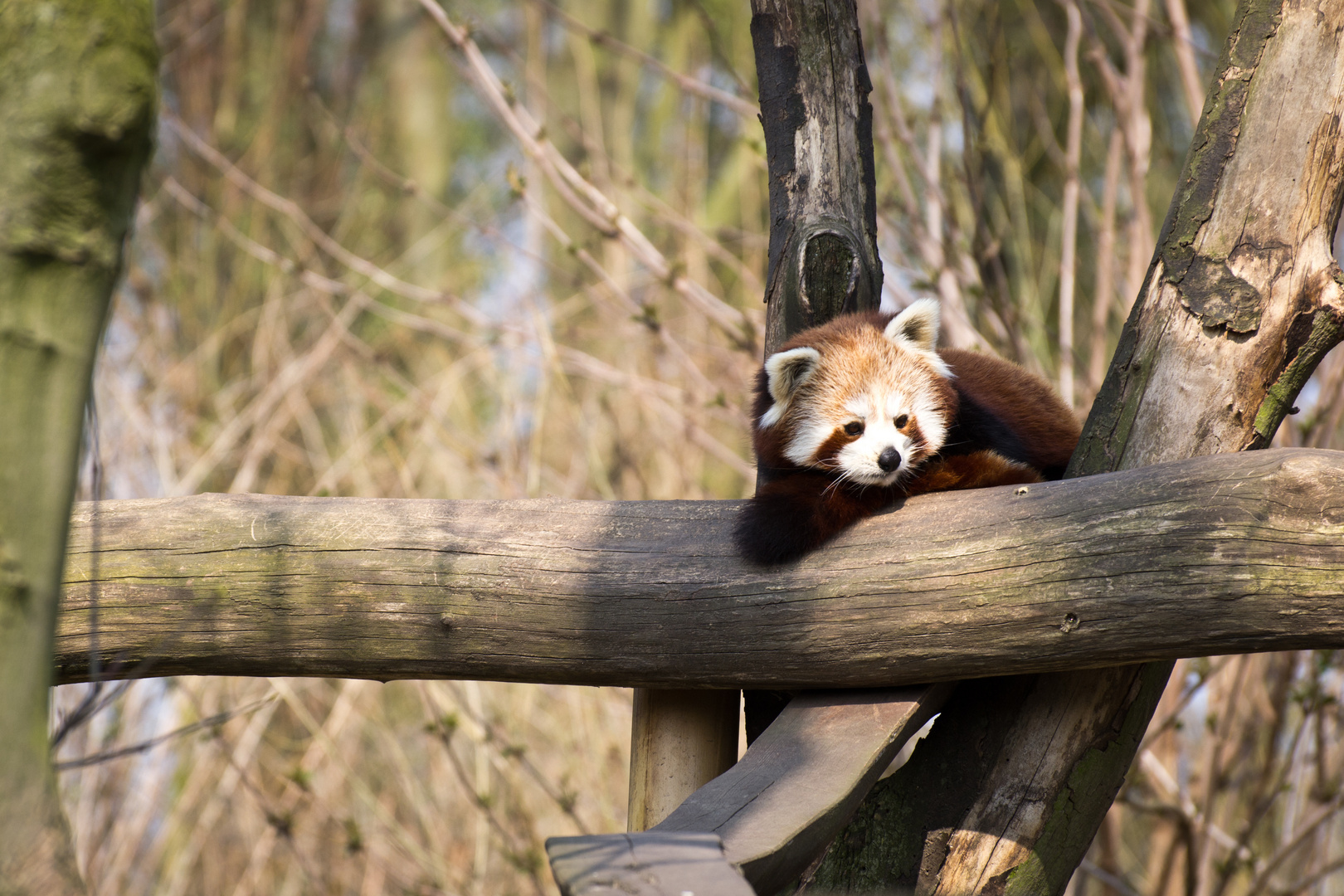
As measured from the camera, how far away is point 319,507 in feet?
6.33

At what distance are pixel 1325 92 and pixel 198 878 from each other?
4944mm

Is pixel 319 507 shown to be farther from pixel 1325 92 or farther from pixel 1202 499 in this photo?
pixel 1325 92

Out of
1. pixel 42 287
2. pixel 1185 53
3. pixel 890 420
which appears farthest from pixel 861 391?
pixel 1185 53

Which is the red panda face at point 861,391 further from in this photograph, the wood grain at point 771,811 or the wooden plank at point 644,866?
the wooden plank at point 644,866

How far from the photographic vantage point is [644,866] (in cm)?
124

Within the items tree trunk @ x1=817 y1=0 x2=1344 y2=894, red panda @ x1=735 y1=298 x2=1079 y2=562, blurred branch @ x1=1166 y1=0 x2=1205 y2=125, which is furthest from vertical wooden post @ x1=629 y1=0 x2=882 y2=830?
blurred branch @ x1=1166 y1=0 x2=1205 y2=125

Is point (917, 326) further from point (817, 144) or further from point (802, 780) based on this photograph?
point (802, 780)

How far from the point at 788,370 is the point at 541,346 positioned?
1623 mm

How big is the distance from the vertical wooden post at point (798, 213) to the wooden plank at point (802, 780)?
1.11 feet

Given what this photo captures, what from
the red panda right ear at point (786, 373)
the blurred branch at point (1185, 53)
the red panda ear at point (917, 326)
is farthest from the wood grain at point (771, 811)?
the blurred branch at point (1185, 53)

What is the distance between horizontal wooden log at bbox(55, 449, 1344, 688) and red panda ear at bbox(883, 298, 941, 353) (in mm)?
451

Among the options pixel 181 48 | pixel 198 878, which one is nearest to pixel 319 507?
pixel 198 878

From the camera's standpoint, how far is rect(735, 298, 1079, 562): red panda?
1860 millimetres

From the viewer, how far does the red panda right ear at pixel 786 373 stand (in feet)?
6.51
